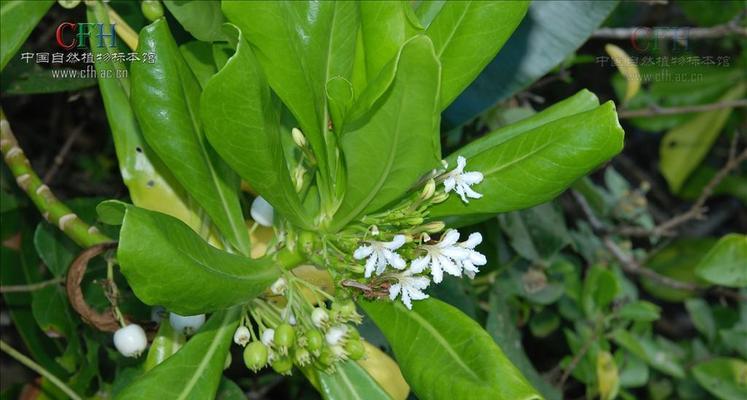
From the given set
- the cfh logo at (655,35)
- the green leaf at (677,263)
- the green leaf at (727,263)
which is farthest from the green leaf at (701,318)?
the cfh logo at (655,35)

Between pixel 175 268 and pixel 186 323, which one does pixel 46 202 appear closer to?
pixel 186 323

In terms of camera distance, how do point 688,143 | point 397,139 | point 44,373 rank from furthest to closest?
point 688,143
point 44,373
point 397,139

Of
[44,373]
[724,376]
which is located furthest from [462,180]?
[724,376]

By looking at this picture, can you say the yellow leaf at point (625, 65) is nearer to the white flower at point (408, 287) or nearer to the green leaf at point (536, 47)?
the green leaf at point (536, 47)

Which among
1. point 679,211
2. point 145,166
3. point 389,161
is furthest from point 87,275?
point 679,211

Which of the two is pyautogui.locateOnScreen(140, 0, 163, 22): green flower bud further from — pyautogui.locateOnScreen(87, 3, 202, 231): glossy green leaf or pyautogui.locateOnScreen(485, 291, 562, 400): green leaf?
pyautogui.locateOnScreen(485, 291, 562, 400): green leaf

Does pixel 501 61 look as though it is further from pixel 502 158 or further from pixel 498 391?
pixel 498 391

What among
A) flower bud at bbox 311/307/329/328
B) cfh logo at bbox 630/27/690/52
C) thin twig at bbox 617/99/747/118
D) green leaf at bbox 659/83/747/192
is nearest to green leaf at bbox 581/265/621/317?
thin twig at bbox 617/99/747/118
